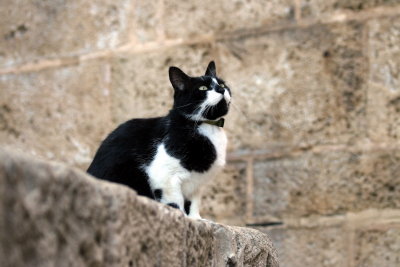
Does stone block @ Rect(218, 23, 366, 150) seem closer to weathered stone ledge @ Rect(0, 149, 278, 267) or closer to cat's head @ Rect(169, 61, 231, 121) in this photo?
cat's head @ Rect(169, 61, 231, 121)

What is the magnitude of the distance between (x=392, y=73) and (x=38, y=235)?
2.57 metres

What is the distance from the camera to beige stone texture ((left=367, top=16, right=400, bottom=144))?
3217 millimetres

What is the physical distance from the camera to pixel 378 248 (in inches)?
124

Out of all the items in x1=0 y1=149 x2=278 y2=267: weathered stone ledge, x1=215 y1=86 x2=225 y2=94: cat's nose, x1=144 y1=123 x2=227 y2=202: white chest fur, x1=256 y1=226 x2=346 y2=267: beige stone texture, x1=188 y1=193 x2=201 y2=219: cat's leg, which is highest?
x1=215 y1=86 x2=225 y2=94: cat's nose

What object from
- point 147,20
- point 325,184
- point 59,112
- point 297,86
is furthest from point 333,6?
point 59,112

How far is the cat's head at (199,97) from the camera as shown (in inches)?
96.4

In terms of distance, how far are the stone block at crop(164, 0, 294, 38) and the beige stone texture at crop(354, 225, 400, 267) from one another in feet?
3.93

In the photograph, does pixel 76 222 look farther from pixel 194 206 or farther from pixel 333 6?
pixel 333 6

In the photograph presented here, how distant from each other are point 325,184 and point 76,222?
90.4 inches

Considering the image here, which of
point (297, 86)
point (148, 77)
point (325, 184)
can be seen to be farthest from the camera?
point (148, 77)

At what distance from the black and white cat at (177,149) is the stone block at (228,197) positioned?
37.9 inches

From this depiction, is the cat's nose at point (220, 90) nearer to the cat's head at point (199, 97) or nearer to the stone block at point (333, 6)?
the cat's head at point (199, 97)

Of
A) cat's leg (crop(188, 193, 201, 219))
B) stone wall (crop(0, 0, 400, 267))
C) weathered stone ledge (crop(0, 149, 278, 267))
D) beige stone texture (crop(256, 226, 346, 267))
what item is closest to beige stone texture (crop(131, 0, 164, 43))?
stone wall (crop(0, 0, 400, 267))

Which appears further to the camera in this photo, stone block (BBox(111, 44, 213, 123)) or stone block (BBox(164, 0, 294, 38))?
stone block (BBox(111, 44, 213, 123))
